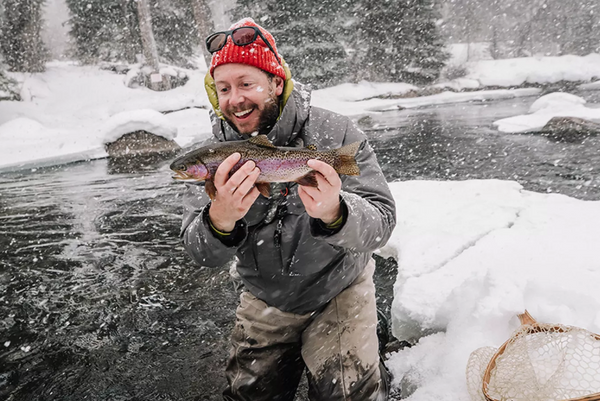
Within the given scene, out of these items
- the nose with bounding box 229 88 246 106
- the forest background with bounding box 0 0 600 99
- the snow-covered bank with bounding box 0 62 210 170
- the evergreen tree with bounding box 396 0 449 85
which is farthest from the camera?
the evergreen tree with bounding box 396 0 449 85

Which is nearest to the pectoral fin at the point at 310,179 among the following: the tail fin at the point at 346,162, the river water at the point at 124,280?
the tail fin at the point at 346,162

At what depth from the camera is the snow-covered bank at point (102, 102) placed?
16.2 m

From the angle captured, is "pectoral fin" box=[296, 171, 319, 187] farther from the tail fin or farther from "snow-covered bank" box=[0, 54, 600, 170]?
"snow-covered bank" box=[0, 54, 600, 170]

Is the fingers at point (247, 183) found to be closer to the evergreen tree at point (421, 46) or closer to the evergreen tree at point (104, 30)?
the evergreen tree at point (104, 30)

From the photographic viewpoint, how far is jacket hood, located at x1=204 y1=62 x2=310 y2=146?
8.36ft

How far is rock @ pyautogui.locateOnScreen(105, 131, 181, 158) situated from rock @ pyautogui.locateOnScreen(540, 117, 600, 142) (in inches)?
500

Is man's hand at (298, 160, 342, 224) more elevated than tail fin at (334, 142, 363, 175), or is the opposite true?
tail fin at (334, 142, 363, 175)

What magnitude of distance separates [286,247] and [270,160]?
84 cm

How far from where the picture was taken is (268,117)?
254 cm

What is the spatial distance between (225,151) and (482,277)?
245 cm

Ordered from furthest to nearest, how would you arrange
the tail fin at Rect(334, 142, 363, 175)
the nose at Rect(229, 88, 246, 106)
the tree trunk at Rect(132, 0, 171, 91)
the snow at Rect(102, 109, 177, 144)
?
the tree trunk at Rect(132, 0, 171, 91), the snow at Rect(102, 109, 177, 144), the nose at Rect(229, 88, 246, 106), the tail fin at Rect(334, 142, 363, 175)

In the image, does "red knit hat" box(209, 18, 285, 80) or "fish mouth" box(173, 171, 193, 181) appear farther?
"red knit hat" box(209, 18, 285, 80)

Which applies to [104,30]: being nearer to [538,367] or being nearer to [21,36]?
[21,36]

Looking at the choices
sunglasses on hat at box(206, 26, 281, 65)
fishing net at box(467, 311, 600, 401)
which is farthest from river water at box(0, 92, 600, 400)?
sunglasses on hat at box(206, 26, 281, 65)
